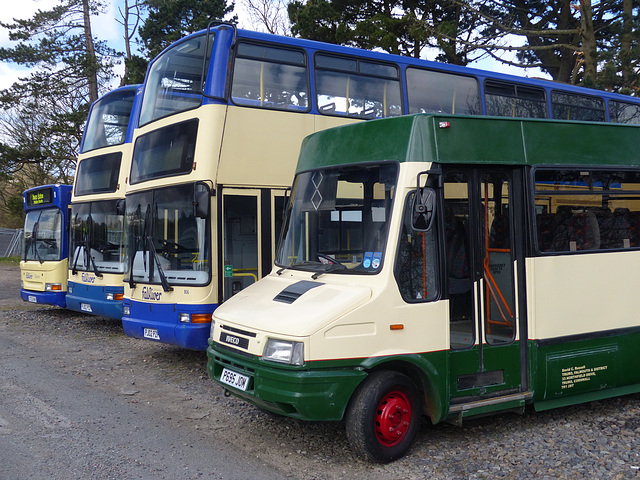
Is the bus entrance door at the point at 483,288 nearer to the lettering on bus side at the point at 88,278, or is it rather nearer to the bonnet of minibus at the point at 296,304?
the bonnet of minibus at the point at 296,304

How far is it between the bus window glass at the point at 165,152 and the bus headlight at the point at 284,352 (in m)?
4.01

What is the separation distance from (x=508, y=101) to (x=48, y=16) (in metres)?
25.4

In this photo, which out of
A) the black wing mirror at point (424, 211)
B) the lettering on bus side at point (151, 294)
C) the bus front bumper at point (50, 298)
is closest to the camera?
the black wing mirror at point (424, 211)

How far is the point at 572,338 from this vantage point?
6195 millimetres

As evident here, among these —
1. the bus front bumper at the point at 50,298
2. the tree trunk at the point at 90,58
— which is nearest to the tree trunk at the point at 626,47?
the bus front bumper at the point at 50,298

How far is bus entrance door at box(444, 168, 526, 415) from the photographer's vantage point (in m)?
5.69

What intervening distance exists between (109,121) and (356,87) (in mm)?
5958

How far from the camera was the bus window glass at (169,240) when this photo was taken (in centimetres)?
836

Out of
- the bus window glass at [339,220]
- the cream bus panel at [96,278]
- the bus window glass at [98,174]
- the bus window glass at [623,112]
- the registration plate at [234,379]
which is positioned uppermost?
the bus window glass at [623,112]

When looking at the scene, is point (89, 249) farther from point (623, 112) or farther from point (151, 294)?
point (623, 112)

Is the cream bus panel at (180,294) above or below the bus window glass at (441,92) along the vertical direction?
below

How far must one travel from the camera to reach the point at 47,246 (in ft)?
47.2

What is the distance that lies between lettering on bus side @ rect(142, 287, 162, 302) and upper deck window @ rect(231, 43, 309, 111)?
9.35 ft

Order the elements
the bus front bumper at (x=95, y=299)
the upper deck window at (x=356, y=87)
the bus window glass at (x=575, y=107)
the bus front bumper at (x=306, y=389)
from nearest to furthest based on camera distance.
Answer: the bus front bumper at (x=306, y=389), the upper deck window at (x=356, y=87), the bus front bumper at (x=95, y=299), the bus window glass at (x=575, y=107)
